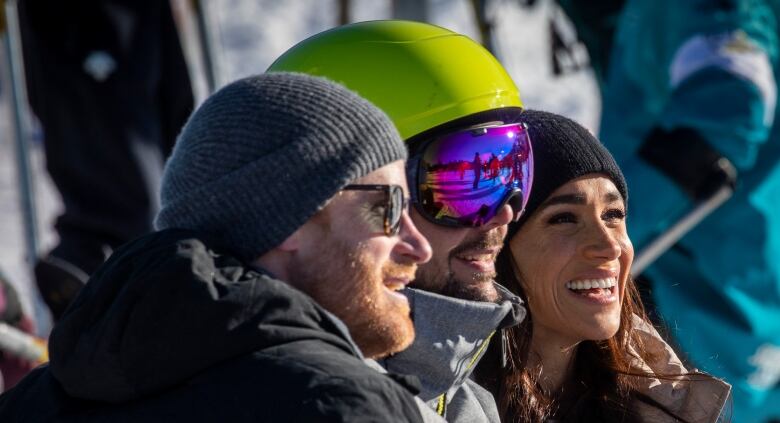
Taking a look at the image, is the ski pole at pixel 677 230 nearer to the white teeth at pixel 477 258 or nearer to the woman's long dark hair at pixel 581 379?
the woman's long dark hair at pixel 581 379

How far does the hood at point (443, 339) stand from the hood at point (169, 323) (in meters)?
0.59

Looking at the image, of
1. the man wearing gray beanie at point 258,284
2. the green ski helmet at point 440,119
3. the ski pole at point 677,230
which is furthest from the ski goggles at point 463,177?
the ski pole at point 677,230

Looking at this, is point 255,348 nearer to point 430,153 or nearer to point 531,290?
point 430,153

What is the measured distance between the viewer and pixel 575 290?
10.4 ft

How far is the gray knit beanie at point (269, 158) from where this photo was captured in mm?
2123

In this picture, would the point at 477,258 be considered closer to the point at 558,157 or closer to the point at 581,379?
the point at 558,157

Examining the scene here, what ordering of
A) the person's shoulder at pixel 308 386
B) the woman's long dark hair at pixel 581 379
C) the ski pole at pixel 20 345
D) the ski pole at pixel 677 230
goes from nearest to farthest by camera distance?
the person's shoulder at pixel 308 386 → the woman's long dark hair at pixel 581 379 → the ski pole at pixel 20 345 → the ski pole at pixel 677 230

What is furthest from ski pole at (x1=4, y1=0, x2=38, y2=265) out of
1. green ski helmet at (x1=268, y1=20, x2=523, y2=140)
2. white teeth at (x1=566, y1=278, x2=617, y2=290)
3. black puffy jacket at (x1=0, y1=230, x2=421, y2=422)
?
black puffy jacket at (x1=0, y1=230, x2=421, y2=422)

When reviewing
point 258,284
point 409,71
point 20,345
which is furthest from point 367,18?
point 258,284

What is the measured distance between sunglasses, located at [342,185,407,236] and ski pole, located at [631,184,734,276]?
363cm

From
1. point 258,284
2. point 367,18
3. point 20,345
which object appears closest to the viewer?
point 258,284

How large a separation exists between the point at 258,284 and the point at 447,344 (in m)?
0.70

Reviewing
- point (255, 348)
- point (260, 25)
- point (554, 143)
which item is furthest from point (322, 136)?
point (260, 25)

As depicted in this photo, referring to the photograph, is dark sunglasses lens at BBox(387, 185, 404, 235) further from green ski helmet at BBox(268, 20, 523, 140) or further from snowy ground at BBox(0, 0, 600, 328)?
snowy ground at BBox(0, 0, 600, 328)
